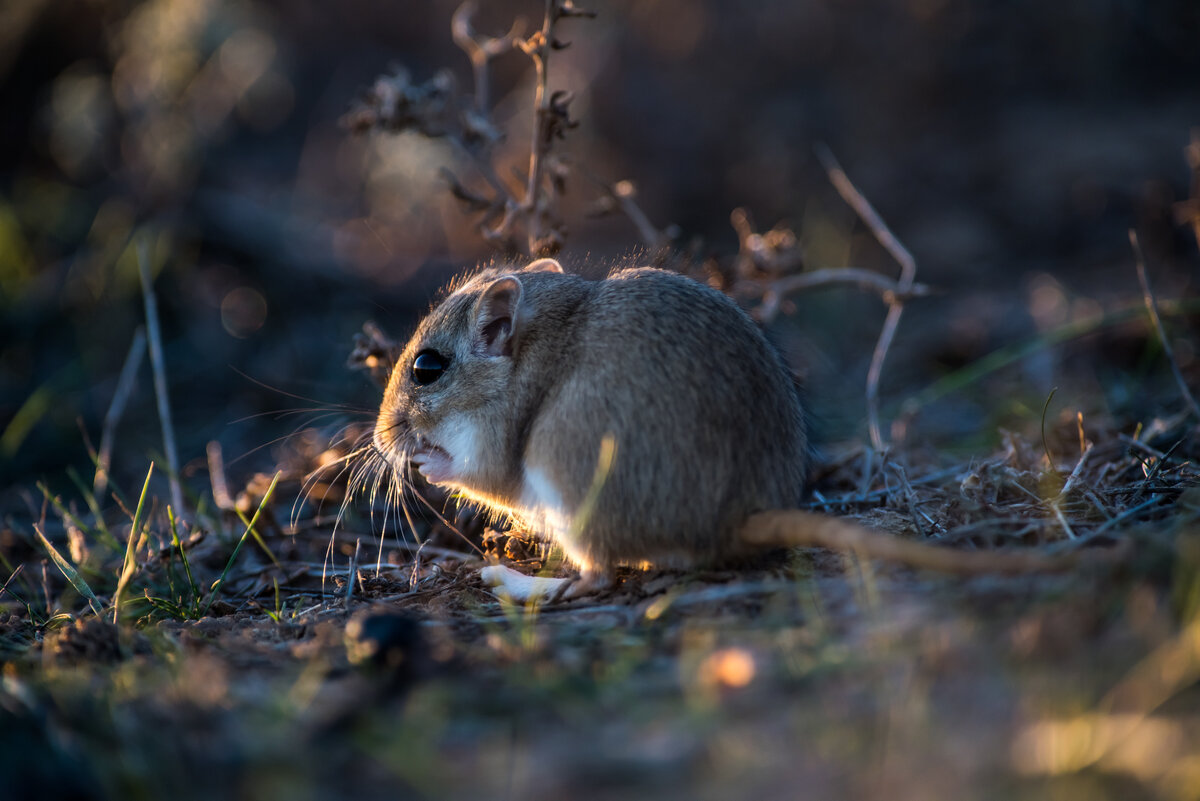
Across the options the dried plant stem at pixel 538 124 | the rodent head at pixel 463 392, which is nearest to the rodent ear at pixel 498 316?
the rodent head at pixel 463 392

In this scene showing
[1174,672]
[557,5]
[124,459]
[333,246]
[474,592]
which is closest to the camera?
[1174,672]

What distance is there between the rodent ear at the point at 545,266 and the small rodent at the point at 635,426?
1.13ft

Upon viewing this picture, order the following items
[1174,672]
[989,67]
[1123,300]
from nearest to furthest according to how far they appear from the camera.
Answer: [1174,672]
[1123,300]
[989,67]

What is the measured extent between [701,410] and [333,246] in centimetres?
636

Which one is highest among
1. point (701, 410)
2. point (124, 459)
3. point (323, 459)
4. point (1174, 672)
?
point (701, 410)

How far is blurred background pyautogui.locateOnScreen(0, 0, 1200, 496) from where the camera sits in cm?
706

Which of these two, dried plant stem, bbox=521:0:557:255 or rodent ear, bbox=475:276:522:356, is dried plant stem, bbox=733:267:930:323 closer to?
dried plant stem, bbox=521:0:557:255

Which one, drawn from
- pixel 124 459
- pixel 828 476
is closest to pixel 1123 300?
pixel 828 476

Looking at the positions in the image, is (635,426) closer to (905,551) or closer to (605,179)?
(905,551)

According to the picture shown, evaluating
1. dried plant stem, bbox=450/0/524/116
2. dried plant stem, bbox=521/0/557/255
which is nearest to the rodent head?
dried plant stem, bbox=521/0/557/255

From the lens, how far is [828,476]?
475 cm

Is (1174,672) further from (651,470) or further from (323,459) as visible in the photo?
(323,459)

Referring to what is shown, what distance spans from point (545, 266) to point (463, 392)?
0.74 m

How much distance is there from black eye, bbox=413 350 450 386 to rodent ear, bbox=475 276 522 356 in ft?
0.69
